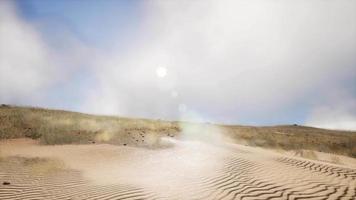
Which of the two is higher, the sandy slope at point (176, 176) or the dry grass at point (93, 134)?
the dry grass at point (93, 134)

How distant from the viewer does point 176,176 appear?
11273 millimetres

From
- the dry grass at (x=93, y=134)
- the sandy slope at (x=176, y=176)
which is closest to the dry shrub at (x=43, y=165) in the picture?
the sandy slope at (x=176, y=176)

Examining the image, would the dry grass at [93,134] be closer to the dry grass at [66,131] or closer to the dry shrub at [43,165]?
the dry grass at [66,131]

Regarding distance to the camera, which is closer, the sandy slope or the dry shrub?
the sandy slope

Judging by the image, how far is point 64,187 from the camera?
10734mm

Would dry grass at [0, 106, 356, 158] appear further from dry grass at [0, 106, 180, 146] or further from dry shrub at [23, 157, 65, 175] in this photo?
dry shrub at [23, 157, 65, 175]

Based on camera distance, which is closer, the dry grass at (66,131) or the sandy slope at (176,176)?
the sandy slope at (176,176)

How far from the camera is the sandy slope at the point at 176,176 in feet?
30.7

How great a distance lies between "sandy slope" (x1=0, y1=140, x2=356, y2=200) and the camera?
9344 millimetres

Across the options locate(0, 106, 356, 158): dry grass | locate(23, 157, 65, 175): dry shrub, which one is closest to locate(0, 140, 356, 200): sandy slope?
locate(23, 157, 65, 175): dry shrub

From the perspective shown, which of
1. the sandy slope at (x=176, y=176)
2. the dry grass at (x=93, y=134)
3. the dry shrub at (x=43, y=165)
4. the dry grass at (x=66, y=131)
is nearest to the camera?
the sandy slope at (x=176, y=176)

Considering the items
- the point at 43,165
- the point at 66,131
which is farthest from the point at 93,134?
the point at 43,165

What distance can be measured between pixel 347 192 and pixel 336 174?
7.92 feet

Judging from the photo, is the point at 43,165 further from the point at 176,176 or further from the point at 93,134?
the point at 93,134
